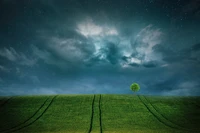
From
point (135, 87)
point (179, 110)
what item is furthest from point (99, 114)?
point (135, 87)

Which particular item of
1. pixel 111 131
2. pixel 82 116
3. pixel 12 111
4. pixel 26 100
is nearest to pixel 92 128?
pixel 111 131

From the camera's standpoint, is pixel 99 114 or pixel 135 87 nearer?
pixel 99 114

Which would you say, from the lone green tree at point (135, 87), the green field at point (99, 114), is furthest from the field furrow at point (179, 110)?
Result: the lone green tree at point (135, 87)

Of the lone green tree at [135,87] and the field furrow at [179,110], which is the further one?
the lone green tree at [135,87]

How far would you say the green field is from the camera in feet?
162

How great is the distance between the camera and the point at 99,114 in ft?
188

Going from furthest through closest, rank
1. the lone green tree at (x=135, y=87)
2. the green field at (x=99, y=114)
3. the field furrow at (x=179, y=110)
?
1. the lone green tree at (x=135, y=87)
2. the field furrow at (x=179, y=110)
3. the green field at (x=99, y=114)

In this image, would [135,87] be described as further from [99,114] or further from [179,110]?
[99,114]

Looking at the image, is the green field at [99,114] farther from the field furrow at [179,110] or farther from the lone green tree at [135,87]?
the lone green tree at [135,87]

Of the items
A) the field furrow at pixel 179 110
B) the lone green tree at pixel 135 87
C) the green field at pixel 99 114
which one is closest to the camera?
the green field at pixel 99 114

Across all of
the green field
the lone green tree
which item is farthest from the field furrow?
the lone green tree

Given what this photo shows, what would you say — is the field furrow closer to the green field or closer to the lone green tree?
the green field

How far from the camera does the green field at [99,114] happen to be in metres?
49.2

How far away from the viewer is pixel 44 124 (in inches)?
2055
